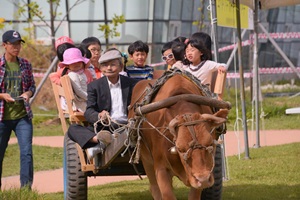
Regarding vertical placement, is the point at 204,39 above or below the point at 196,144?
above

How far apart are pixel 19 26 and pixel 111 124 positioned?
19123 mm

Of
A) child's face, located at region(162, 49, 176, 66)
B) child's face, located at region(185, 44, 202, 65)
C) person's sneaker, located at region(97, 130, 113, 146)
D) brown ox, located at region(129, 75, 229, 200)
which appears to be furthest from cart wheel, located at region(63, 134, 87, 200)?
child's face, located at region(162, 49, 176, 66)

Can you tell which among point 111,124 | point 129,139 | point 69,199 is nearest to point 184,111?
point 129,139

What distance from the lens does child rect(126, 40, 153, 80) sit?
9688 mm

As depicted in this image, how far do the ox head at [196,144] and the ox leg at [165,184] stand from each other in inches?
23.8

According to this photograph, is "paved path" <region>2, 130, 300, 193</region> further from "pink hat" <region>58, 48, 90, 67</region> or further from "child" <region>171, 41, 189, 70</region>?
"child" <region>171, 41, 189, 70</region>

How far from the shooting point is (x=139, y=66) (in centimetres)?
991

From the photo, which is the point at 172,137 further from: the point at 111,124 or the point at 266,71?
the point at 266,71

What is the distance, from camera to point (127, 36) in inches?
1072

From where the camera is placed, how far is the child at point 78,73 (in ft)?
30.0

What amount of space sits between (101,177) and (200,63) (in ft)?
14.9

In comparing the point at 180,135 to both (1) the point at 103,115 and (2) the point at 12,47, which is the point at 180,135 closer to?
(1) the point at 103,115

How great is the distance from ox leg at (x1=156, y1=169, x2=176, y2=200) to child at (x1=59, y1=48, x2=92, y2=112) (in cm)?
195

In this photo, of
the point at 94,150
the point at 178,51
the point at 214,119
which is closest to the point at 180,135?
the point at 214,119
